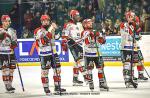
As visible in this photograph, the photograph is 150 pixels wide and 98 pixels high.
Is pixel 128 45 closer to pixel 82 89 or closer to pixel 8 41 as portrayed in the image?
pixel 82 89

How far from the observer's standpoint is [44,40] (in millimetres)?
11547

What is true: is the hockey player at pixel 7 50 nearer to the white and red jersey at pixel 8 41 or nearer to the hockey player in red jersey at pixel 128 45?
the white and red jersey at pixel 8 41

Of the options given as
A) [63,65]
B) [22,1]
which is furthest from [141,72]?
[22,1]

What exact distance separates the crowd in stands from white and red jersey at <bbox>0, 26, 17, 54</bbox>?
6.31 metres

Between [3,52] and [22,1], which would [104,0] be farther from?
[3,52]

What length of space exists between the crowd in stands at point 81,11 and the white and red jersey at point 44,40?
649 cm

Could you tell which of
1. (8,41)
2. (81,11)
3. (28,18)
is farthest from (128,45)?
(28,18)

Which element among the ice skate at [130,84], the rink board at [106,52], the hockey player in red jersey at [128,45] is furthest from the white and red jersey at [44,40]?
the rink board at [106,52]

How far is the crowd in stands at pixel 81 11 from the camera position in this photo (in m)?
18.2

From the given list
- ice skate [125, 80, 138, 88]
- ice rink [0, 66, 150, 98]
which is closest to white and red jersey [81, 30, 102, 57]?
ice rink [0, 66, 150, 98]

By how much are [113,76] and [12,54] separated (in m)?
3.84

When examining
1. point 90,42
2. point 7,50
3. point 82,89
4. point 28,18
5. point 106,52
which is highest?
point 28,18

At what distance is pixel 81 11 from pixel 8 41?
23.4 ft

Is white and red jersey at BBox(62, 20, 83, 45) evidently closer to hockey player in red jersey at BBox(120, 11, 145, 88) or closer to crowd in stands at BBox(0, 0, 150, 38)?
hockey player in red jersey at BBox(120, 11, 145, 88)
